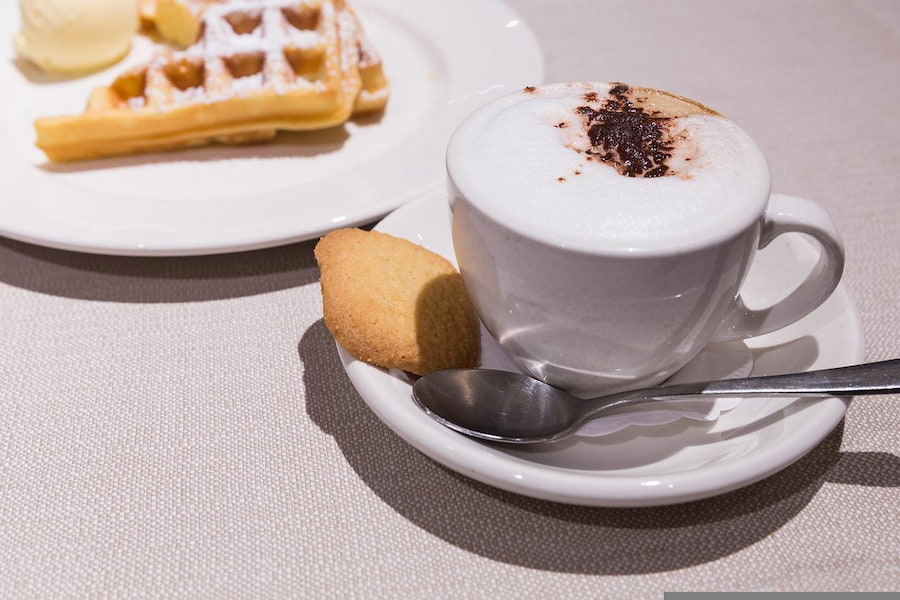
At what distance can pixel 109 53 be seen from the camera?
1492 millimetres

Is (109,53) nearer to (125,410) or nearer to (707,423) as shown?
(125,410)

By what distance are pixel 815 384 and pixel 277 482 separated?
1.65ft

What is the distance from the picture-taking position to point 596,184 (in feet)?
2.06

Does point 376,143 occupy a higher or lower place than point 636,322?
lower

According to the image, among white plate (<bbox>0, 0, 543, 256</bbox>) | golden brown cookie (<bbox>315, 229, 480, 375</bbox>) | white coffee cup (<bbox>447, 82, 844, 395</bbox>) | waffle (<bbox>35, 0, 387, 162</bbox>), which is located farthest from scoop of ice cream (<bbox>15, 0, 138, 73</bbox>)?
white coffee cup (<bbox>447, 82, 844, 395</bbox>)

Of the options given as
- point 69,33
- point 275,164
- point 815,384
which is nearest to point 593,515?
point 815,384

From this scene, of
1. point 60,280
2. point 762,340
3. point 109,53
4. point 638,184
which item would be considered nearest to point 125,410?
point 60,280

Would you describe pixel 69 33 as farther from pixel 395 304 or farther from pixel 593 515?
pixel 593 515

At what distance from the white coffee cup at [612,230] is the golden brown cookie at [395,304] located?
5 cm

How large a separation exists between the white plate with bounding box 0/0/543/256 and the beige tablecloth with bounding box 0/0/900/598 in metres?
0.06

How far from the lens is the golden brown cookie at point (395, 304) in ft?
2.37

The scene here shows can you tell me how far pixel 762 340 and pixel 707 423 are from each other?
150 mm

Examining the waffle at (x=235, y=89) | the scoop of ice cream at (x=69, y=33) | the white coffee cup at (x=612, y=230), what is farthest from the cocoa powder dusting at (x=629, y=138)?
the scoop of ice cream at (x=69, y=33)

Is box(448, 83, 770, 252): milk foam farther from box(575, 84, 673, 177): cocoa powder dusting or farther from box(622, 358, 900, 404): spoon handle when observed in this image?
box(622, 358, 900, 404): spoon handle
